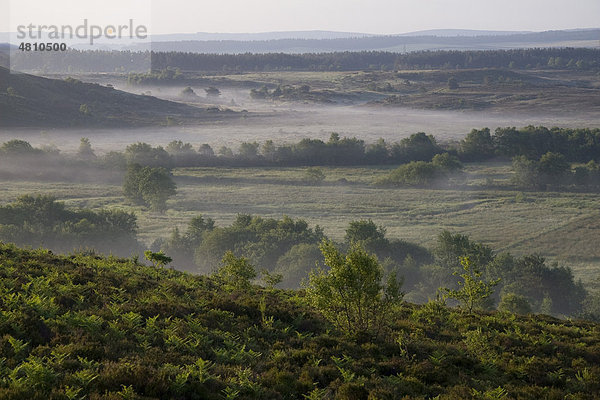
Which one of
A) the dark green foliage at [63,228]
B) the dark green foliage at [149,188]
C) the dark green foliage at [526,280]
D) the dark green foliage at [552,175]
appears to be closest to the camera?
the dark green foliage at [526,280]

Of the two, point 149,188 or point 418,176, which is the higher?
point 418,176

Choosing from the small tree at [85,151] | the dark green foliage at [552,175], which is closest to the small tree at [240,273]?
the dark green foliage at [552,175]

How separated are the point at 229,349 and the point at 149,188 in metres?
77.5

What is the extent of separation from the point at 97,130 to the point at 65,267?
162 m

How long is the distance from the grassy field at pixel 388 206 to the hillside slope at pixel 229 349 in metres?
50.0

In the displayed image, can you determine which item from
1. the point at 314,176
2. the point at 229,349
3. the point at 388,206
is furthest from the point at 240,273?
the point at 314,176

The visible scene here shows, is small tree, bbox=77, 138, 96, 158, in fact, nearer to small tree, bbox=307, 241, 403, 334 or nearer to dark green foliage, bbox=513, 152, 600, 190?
dark green foliage, bbox=513, 152, 600, 190

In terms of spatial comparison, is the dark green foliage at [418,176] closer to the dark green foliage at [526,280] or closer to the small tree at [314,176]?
the small tree at [314,176]

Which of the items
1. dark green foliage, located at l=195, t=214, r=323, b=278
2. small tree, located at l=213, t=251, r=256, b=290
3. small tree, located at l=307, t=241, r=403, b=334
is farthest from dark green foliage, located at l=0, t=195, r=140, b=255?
small tree, located at l=307, t=241, r=403, b=334

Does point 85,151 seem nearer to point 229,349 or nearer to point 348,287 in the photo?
point 348,287

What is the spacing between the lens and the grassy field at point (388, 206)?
77062 millimetres

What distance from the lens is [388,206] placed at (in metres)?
96.0

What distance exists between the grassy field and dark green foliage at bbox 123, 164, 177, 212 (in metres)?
2.05

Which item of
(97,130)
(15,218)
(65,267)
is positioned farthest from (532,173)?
(97,130)
